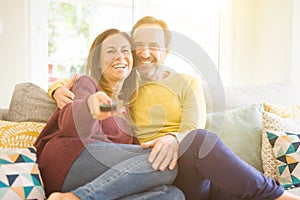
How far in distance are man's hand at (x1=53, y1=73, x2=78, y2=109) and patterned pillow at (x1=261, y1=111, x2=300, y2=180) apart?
85 centimetres

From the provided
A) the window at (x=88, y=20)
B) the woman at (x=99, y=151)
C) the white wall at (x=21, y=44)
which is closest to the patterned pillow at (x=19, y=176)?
Result: the woman at (x=99, y=151)

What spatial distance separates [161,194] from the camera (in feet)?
4.02

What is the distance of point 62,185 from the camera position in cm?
126

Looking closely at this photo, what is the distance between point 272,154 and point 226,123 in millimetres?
240

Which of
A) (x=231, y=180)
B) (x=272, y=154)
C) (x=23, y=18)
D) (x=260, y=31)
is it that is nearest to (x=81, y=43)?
(x=23, y=18)

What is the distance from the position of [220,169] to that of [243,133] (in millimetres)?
615

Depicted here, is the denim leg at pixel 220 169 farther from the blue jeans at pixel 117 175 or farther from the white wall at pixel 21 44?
the white wall at pixel 21 44

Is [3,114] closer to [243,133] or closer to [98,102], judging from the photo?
[98,102]

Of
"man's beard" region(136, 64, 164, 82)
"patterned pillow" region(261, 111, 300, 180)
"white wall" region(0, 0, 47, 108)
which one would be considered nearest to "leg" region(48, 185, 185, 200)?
"man's beard" region(136, 64, 164, 82)

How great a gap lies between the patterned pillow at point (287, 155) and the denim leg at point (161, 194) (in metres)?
0.60

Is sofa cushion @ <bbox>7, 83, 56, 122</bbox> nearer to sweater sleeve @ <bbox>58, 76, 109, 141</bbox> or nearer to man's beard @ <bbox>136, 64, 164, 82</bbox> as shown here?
sweater sleeve @ <bbox>58, 76, 109, 141</bbox>

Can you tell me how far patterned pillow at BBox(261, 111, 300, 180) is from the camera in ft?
5.63

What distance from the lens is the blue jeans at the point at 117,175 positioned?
117 cm


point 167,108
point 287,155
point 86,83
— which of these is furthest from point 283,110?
point 86,83
